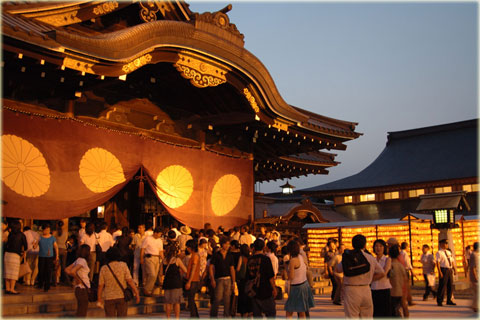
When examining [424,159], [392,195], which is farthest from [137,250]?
[424,159]

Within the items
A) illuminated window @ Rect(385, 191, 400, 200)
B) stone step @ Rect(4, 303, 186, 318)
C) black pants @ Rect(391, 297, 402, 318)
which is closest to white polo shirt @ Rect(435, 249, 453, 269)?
black pants @ Rect(391, 297, 402, 318)

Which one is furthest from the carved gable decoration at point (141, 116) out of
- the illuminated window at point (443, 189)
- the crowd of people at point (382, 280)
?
the illuminated window at point (443, 189)

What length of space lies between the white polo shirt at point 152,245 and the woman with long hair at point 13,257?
244cm

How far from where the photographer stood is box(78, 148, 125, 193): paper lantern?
12.1 meters

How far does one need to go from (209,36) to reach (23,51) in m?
4.51

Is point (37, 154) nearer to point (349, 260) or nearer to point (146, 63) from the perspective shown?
point (146, 63)

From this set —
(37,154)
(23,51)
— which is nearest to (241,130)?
(37,154)

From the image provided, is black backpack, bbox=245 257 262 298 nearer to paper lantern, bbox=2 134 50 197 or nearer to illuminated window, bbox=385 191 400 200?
paper lantern, bbox=2 134 50 197

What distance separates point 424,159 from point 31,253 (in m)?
30.8

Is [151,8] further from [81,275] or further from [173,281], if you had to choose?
[81,275]

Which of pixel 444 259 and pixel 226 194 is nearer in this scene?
pixel 444 259

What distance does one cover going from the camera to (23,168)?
10.9m

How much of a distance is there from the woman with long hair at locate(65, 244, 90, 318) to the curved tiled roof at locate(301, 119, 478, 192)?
2835 cm

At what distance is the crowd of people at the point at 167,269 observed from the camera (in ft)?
25.0
